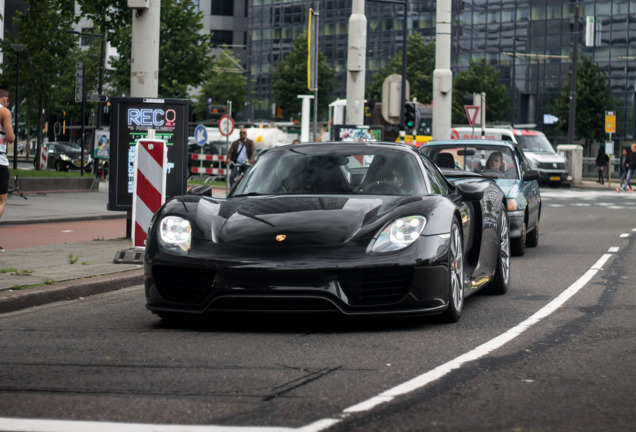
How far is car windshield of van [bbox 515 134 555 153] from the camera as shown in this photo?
151 feet

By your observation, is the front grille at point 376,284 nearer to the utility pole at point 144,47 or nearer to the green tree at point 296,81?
the utility pole at point 144,47

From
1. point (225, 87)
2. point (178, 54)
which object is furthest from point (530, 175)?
point (225, 87)

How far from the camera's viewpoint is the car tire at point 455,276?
774cm

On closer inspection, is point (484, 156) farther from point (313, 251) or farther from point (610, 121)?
point (610, 121)

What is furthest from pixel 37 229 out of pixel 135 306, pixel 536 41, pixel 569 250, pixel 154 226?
pixel 536 41

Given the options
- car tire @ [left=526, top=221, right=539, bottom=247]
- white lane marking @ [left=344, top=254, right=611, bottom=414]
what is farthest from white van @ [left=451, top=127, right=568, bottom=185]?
white lane marking @ [left=344, top=254, right=611, bottom=414]

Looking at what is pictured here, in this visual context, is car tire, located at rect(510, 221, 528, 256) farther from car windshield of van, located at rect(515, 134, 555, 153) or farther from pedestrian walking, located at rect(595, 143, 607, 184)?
pedestrian walking, located at rect(595, 143, 607, 184)

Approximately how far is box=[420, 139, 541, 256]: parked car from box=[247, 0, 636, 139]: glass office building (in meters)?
62.3

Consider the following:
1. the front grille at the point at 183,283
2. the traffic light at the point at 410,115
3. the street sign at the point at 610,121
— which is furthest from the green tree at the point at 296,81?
the front grille at the point at 183,283

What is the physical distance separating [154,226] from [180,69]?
152 ft

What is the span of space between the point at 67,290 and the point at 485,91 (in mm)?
77566

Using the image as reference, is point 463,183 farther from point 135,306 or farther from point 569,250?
point 569,250

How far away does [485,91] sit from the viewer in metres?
85.2

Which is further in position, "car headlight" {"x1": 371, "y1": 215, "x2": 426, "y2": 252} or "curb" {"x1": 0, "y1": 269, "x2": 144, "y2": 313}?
"curb" {"x1": 0, "y1": 269, "x2": 144, "y2": 313}
